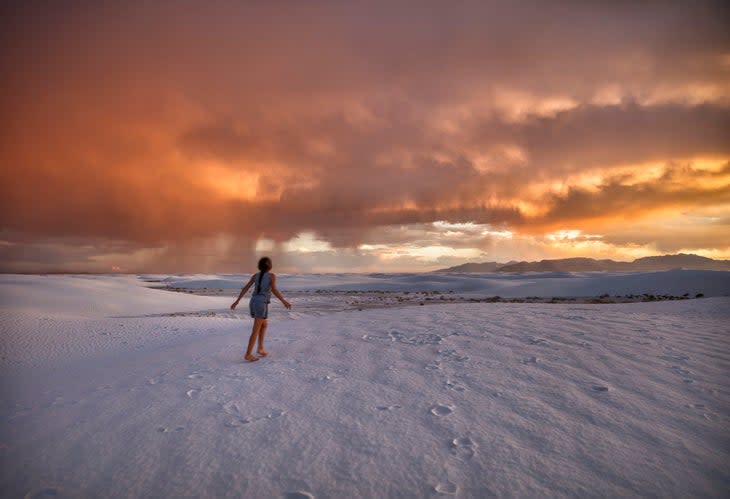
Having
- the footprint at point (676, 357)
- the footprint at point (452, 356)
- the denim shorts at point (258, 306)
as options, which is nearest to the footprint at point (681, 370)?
the footprint at point (676, 357)

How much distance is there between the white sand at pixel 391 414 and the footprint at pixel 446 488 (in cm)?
2

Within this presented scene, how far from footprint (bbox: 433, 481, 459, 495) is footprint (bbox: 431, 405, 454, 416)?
1199 mm

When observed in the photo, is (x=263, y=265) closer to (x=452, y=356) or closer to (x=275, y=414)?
(x=275, y=414)

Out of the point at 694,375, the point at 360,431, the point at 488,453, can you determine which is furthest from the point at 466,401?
the point at 694,375

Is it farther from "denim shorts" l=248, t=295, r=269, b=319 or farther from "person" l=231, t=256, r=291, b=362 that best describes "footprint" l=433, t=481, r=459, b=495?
"denim shorts" l=248, t=295, r=269, b=319

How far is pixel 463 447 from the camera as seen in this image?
395 centimetres

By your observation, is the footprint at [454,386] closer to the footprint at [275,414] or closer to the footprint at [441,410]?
the footprint at [441,410]

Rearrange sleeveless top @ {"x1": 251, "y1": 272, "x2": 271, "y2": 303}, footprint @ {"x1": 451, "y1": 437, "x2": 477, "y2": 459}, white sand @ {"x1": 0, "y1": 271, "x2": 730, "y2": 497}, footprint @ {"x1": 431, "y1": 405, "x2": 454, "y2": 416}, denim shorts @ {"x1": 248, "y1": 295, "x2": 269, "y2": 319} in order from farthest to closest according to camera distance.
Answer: sleeveless top @ {"x1": 251, "y1": 272, "x2": 271, "y2": 303}, denim shorts @ {"x1": 248, "y1": 295, "x2": 269, "y2": 319}, footprint @ {"x1": 431, "y1": 405, "x2": 454, "y2": 416}, footprint @ {"x1": 451, "y1": 437, "x2": 477, "y2": 459}, white sand @ {"x1": 0, "y1": 271, "x2": 730, "y2": 497}

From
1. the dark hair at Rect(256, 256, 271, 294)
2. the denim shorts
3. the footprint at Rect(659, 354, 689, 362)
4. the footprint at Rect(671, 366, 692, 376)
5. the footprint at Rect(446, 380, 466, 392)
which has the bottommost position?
the footprint at Rect(446, 380, 466, 392)

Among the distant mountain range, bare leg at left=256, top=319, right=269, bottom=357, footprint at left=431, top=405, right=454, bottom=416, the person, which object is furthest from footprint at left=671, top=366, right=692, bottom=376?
the distant mountain range

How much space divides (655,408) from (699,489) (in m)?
1.51

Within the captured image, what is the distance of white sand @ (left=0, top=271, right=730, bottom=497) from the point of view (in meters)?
3.59

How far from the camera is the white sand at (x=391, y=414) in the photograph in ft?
11.8

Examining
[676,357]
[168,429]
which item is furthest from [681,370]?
[168,429]
